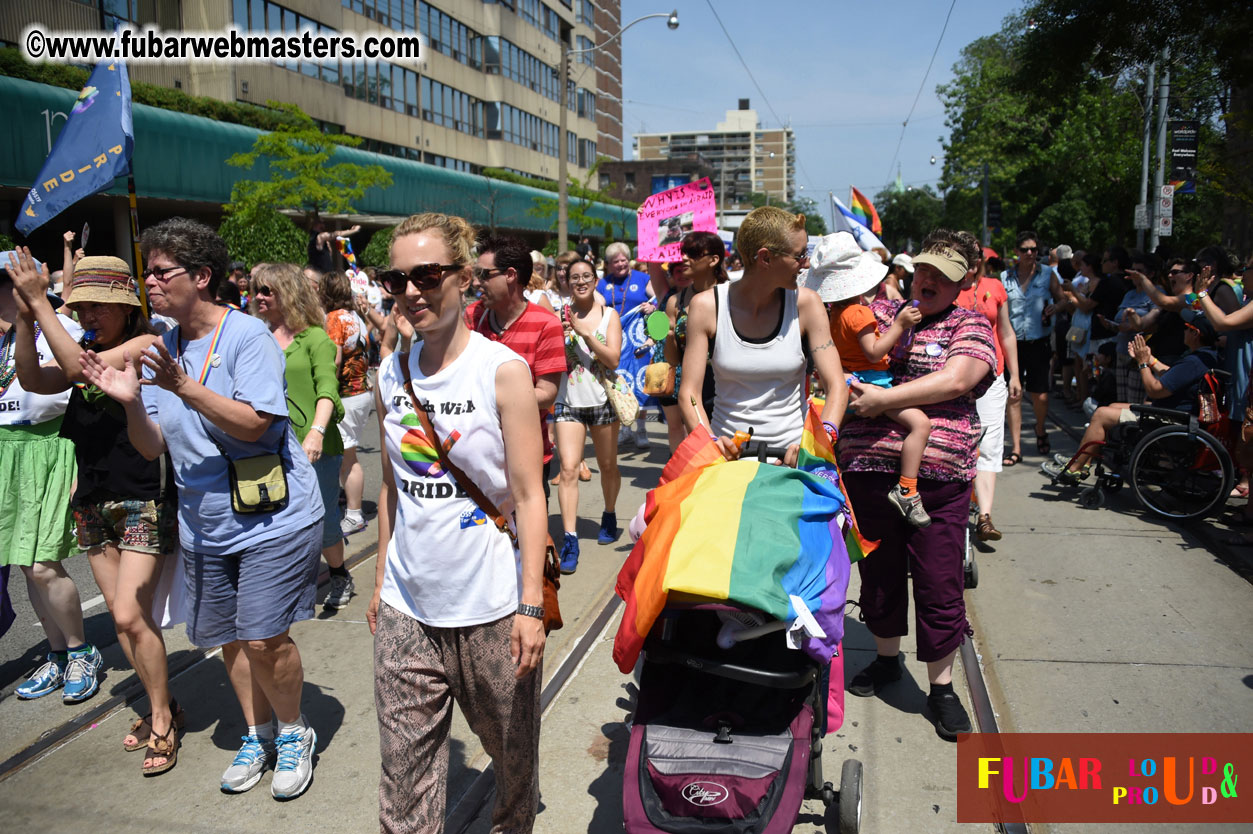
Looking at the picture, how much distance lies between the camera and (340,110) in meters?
34.6

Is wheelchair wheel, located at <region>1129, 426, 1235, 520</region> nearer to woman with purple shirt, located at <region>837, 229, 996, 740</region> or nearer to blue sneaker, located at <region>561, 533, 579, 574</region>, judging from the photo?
woman with purple shirt, located at <region>837, 229, 996, 740</region>

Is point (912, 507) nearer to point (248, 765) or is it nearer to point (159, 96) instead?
point (248, 765)

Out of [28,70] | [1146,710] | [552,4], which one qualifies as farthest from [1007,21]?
[1146,710]

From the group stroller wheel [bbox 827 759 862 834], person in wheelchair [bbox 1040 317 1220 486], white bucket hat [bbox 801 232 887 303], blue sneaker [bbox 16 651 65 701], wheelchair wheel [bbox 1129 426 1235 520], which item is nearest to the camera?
stroller wheel [bbox 827 759 862 834]

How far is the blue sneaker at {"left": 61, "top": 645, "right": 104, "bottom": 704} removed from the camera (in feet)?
14.2

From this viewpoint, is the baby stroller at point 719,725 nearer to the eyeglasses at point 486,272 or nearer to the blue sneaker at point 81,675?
the eyeglasses at point 486,272

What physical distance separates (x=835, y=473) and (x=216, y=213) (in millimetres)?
26769

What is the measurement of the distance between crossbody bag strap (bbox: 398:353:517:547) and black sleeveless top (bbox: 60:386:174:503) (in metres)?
1.76

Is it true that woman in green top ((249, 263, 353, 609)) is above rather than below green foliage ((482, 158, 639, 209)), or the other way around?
below

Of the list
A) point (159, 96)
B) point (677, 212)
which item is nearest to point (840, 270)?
point (677, 212)

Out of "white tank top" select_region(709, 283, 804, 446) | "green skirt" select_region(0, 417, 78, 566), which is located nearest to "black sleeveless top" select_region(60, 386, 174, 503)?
"green skirt" select_region(0, 417, 78, 566)

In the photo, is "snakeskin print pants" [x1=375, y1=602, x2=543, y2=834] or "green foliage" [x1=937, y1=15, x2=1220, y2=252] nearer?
"snakeskin print pants" [x1=375, y1=602, x2=543, y2=834]

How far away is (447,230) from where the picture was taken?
2.65m

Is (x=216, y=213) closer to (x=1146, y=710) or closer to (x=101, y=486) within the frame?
(x=101, y=486)
